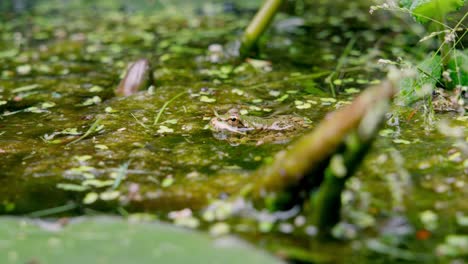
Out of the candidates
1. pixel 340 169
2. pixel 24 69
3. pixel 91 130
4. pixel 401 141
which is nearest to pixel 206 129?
pixel 91 130

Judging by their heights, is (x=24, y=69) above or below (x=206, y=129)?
above

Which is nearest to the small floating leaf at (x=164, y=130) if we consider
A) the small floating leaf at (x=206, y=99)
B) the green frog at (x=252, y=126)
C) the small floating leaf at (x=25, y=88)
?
the green frog at (x=252, y=126)

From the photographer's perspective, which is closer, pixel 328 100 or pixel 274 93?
pixel 328 100

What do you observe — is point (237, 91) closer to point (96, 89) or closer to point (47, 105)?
point (96, 89)

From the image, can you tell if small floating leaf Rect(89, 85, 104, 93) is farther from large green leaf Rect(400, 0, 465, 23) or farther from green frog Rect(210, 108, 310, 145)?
large green leaf Rect(400, 0, 465, 23)

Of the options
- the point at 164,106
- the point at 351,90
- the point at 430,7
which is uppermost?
the point at 430,7

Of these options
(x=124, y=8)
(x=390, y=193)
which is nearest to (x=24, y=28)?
(x=124, y=8)
